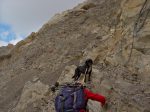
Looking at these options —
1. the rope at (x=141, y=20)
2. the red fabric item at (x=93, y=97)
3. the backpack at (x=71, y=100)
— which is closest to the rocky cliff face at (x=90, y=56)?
the rope at (x=141, y=20)

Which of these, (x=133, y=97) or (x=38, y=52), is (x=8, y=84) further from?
(x=133, y=97)

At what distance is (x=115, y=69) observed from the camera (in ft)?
46.3

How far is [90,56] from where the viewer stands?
1669cm

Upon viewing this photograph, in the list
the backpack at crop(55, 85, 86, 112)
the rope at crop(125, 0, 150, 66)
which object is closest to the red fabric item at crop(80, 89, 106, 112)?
the backpack at crop(55, 85, 86, 112)

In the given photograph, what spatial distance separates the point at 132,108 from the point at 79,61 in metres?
6.90

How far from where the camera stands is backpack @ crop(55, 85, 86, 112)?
8.76m

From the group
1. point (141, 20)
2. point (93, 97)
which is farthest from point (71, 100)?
point (141, 20)

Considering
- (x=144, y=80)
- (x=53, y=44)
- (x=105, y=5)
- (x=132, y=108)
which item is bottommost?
(x=132, y=108)

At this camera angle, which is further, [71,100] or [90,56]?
[90,56]

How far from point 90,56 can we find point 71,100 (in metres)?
7.88

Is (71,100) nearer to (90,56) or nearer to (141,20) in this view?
(141,20)

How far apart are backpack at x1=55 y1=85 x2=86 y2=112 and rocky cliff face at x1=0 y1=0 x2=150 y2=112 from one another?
136cm

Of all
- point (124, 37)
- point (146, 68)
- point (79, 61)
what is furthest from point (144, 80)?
point (79, 61)

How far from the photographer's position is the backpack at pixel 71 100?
8758 mm
